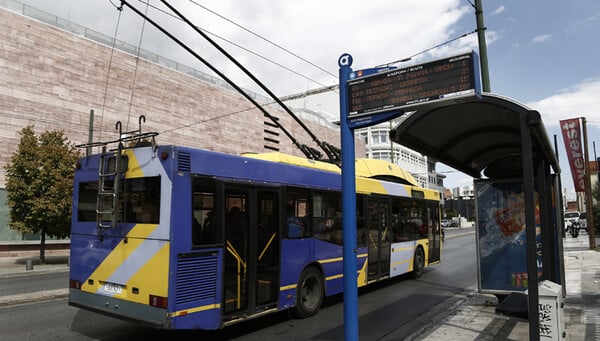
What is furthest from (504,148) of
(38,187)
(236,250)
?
(38,187)

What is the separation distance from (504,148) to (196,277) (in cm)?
568

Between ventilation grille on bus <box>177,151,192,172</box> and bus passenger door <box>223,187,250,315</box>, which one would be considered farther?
bus passenger door <box>223,187,250,315</box>

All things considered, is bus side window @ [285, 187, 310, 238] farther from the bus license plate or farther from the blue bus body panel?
the bus license plate

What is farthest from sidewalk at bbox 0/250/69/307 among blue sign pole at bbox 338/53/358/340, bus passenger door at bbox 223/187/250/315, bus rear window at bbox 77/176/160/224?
blue sign pole at bbox 338/53/358/340

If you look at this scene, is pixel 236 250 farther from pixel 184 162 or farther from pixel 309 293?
pixel 309 293

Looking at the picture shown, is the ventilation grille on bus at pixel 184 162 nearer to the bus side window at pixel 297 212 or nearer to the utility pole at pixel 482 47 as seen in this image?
the bus side window at pixel 297 212

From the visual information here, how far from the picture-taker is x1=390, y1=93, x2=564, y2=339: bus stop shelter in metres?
4.85

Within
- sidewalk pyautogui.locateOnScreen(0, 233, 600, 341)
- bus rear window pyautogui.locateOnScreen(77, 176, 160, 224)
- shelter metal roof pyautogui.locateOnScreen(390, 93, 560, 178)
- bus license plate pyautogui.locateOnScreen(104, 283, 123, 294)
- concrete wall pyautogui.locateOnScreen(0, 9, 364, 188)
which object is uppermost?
concrete wall pyautogui.locateOnScreen(0, 9, 364, 188)

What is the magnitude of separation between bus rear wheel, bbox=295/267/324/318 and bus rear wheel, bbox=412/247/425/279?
525 cm

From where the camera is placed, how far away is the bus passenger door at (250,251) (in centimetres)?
657

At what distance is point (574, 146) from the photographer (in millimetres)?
15789

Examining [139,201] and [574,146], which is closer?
[139,201]

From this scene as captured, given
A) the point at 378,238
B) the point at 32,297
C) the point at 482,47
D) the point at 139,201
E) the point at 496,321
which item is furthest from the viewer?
the point at 378,238

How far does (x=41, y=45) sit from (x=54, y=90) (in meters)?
2.46
